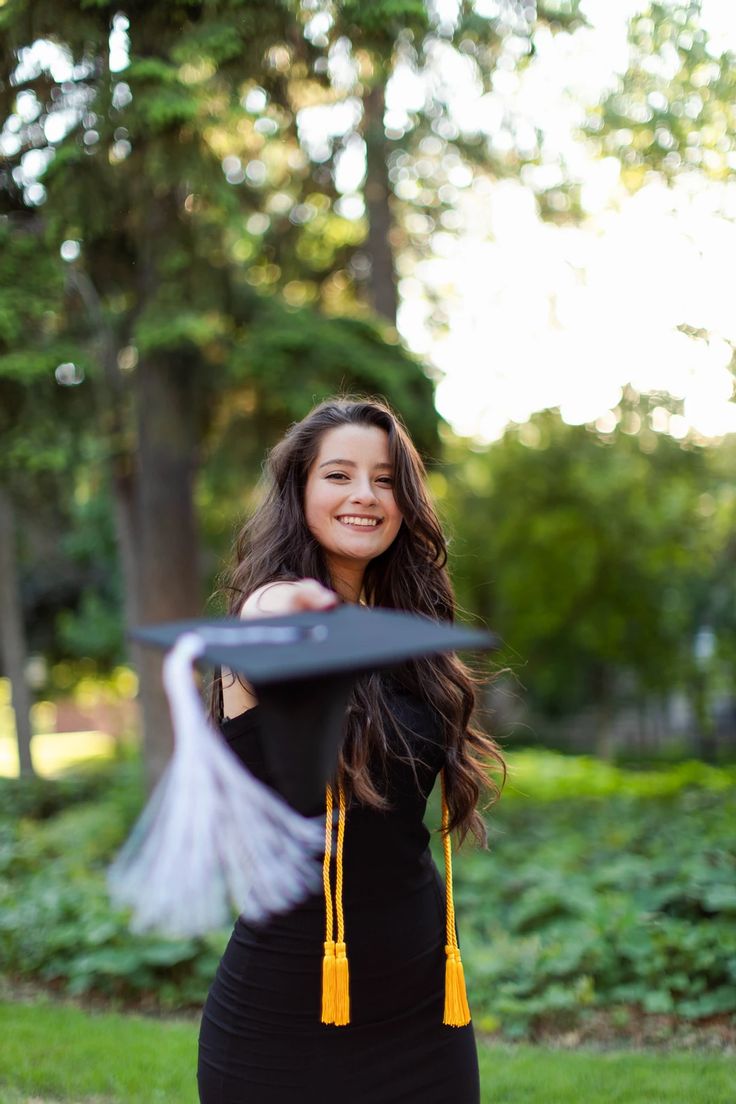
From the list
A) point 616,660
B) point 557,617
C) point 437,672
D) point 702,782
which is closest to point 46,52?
point 437,672

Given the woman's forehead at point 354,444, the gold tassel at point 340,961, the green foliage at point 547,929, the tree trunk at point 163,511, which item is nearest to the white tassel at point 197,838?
the gold tassel at point 340,961

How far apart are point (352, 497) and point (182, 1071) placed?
3.17 meters

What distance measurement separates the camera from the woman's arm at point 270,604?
1.85 metres

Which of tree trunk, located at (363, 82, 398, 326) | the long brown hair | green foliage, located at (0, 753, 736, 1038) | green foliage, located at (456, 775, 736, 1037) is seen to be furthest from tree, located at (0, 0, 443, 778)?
the long brown hair

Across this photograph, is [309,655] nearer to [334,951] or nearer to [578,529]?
[334,951]

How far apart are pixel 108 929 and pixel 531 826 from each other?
4.90 meters

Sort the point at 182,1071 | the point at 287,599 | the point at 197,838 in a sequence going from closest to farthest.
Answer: the point at 197,838
the point at 287,599
the point at 182,1071

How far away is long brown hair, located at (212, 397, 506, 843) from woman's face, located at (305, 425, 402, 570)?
0.02m

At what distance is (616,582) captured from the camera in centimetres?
1733

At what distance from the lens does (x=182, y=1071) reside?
448 cm

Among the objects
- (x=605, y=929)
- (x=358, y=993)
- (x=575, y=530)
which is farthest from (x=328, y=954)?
(x=575, y=530)

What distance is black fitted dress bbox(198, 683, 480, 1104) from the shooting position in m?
2.09

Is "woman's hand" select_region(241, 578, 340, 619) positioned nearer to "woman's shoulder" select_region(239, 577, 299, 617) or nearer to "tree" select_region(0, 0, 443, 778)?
"woman's shoulder" select_region(239, 577, 299, 617)

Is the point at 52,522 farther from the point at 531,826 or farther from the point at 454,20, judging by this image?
the point at 454,20
